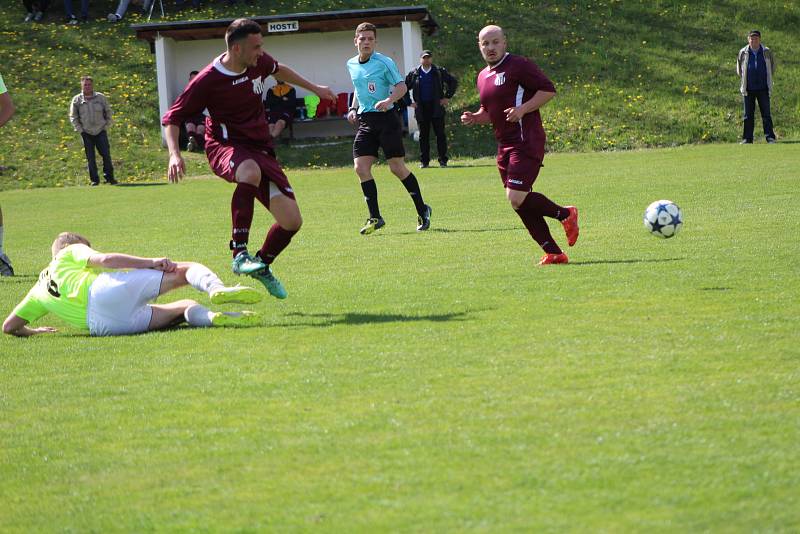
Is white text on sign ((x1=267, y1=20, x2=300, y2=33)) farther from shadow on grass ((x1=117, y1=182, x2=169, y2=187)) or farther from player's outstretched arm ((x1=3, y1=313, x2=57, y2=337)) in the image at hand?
player's outstretched arm ((x1=3, y1=313, x2=57, y2=337))

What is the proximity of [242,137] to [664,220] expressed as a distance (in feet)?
12.2

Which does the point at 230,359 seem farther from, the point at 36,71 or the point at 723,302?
the point at 36,71

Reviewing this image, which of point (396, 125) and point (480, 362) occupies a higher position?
point (396, 125)

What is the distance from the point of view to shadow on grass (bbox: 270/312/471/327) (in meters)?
7.31

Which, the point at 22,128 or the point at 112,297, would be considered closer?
the point at 112,297

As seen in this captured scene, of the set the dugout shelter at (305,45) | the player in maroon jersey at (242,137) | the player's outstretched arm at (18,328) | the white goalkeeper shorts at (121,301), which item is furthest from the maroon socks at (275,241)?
the dugout shelter at (305,45)

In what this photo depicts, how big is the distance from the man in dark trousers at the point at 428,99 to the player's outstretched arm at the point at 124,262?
1549 cm

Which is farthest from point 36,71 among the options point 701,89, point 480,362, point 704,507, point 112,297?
point 704,507

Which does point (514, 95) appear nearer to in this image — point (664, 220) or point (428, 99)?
point (664, 220)

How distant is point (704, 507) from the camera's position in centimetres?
369

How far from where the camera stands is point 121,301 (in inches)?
289

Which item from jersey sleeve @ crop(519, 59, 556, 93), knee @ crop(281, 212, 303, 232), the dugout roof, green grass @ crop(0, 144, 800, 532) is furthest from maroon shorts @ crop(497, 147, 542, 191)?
the dugout roof

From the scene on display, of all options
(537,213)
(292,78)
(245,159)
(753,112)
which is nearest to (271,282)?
(245,159)

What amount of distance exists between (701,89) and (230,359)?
2339cm
